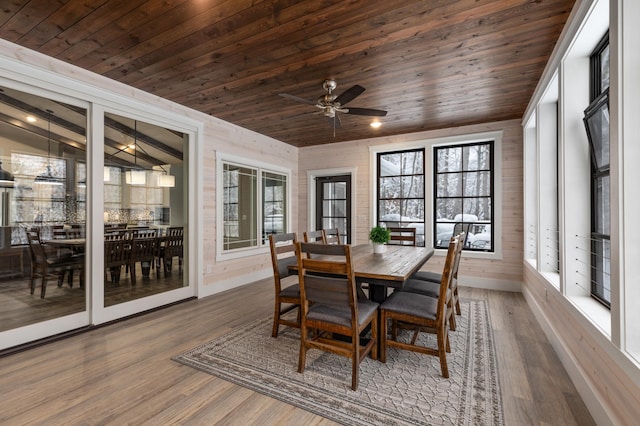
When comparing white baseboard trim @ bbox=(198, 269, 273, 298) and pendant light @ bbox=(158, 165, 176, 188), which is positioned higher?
pendant light @ bbox=(158, 165, 176, 188)

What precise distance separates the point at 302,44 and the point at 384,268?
2018 mm

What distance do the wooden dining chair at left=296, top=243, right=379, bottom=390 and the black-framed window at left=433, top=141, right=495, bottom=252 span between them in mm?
3382

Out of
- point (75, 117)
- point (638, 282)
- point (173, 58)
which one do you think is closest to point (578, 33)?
point (638, 282)

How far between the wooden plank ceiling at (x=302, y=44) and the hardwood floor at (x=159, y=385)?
2650mm

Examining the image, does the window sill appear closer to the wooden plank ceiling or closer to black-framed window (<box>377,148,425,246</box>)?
the wooden plank ceiling

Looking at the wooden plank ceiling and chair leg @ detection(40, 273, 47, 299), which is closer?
the wooden plank ceiling

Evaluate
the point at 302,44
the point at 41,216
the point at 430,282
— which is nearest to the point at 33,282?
the point at 41,216

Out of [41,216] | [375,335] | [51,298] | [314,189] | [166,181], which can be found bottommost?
[375,335]

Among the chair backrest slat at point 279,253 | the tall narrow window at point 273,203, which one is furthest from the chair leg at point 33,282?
the tall narrow window at point 273,203

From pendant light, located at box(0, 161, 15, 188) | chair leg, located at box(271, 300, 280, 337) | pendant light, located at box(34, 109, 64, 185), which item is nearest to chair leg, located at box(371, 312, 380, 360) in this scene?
chair leg, located at box(271, 300, 280, 337)

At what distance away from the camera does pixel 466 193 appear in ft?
17.0

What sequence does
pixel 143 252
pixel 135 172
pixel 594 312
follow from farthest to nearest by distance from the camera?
pixel 143 252, pixel 135 172, pixel 594 312

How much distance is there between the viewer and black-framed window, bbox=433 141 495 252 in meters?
5.02

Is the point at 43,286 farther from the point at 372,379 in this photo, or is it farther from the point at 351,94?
the point at 351,94
